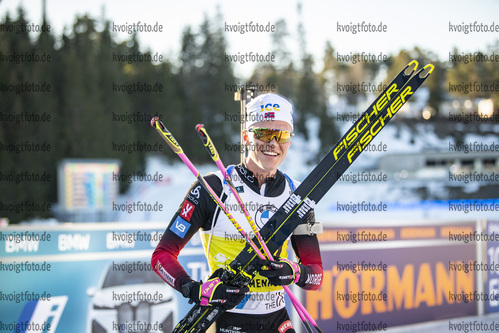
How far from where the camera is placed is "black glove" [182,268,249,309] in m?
2.32

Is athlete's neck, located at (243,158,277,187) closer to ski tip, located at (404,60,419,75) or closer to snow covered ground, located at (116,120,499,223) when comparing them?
ski tip, located at (404,60,419,75)

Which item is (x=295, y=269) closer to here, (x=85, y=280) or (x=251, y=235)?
(x=251, y=235)

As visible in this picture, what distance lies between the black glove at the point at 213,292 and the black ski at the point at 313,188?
0.04 m

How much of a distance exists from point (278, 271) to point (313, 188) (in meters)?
0.51

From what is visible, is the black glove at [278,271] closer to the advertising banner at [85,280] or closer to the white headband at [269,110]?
the white headband at [269,110]

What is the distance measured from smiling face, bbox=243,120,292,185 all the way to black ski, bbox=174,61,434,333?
0.63ft

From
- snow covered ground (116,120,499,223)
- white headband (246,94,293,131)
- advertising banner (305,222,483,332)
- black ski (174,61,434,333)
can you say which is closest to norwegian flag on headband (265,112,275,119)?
white headband (246,94,293,131)

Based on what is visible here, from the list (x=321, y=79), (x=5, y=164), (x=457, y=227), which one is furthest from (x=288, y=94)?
(x=457, y=227)

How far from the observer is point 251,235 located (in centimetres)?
259

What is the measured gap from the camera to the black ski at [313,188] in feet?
8.08

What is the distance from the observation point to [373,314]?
19.7 feet

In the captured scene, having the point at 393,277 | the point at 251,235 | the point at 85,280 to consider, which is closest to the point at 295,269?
the point at 251,235

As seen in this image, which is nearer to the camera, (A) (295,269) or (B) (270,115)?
(A) (295,269)

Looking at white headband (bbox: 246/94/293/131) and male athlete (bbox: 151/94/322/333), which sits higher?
white headband (bbox: 246/94/293/131)
